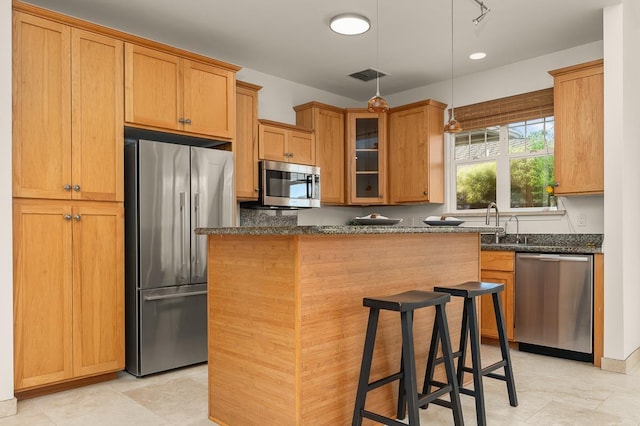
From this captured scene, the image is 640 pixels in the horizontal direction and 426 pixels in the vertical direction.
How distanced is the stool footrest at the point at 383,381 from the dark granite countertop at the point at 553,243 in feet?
6.44

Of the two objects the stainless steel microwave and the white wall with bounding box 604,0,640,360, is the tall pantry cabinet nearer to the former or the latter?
the stainless steel microwave

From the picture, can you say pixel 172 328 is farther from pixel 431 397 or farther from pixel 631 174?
pixel 631 174

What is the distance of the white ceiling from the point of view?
11.1 feet

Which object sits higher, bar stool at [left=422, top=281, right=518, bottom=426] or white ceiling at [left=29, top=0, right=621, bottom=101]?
white ceiling at [left=29, top=0, right=621, bottom=101]

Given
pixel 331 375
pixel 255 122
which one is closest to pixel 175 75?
pixel 255 122

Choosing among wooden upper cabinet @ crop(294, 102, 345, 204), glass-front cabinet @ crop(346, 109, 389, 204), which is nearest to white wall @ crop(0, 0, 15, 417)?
wooden upper cabinet @ crop(294, 102, 345, 204)

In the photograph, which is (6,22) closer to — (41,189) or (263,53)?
(41,189)

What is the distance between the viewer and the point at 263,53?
169 inches

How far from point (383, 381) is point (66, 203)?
7.33 ft

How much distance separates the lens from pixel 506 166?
473 centimetres

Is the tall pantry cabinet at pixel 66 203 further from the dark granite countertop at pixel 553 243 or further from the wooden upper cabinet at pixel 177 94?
the dark granite countertop at pixel 553 243

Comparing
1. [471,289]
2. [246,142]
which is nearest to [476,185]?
[246,142]

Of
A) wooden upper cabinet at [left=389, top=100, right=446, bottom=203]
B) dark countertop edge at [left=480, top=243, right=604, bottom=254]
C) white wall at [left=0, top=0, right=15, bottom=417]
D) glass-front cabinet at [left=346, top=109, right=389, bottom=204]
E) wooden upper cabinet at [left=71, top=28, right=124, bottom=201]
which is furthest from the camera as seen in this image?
glass-front cabinet at [left=346, top=109, right=389, bottom=204]

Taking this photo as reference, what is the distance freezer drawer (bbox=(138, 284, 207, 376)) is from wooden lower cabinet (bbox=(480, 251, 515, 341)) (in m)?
2.36
